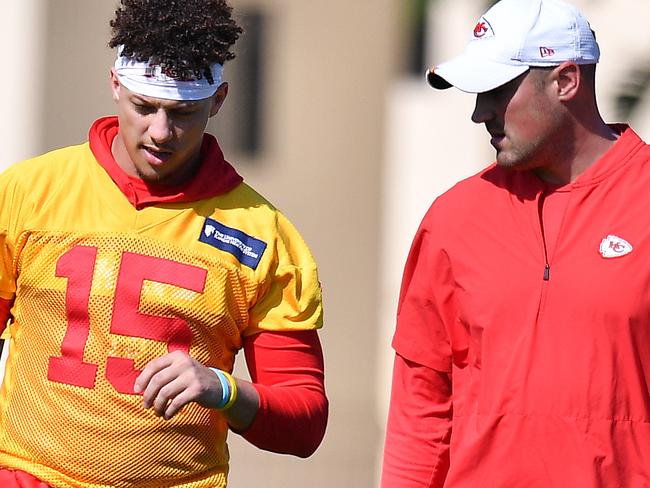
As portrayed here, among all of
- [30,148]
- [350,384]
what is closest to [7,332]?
[30,148]

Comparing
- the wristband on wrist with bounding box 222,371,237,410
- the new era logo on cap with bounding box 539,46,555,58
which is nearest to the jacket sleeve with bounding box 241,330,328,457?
the wristband on wrist with bounding box 222,371,237,410

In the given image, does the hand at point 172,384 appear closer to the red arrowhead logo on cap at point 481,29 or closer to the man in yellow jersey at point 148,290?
the man in yellow jersey at point 148,290

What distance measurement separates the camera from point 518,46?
503cm

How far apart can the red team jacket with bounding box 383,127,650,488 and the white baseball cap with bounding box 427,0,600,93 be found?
0.96 ft

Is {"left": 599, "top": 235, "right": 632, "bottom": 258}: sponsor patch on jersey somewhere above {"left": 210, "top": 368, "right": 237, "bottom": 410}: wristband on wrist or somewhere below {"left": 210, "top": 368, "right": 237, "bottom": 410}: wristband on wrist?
above

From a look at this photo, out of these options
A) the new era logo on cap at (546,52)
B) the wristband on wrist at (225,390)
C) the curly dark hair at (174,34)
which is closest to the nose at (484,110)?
the new era logo on cap at (546,52)

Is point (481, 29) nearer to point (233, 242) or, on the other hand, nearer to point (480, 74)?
point (480, 74)

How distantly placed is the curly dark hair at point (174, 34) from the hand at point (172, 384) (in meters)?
0.82

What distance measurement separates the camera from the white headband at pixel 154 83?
16.3ft

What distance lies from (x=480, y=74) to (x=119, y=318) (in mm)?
1176

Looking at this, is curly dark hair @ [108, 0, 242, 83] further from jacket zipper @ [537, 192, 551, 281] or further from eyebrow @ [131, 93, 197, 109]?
jacket zipper @ [537, 192, 551, 281]

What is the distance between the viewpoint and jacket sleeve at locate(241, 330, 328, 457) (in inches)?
198

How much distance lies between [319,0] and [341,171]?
146cm

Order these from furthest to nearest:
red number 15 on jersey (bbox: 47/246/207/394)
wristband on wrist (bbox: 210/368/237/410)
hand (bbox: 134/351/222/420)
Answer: red number 15 on jersey (bbox: 47/246/207/394), wristband on wrist (bbox: 210/368/237/410), hand (bbox: 134/351/222/420)
